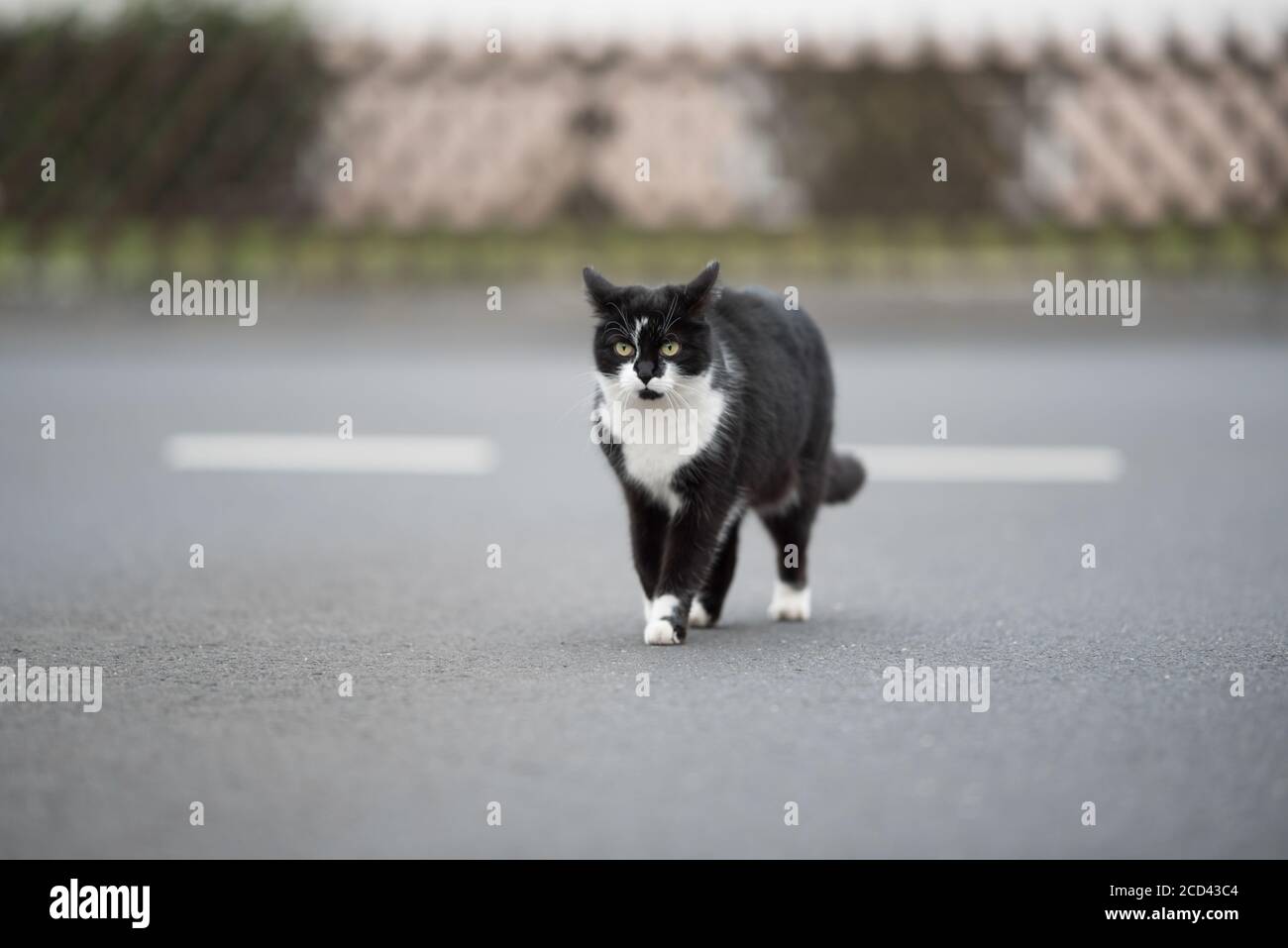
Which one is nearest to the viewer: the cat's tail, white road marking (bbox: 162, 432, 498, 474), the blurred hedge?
the cat's tail

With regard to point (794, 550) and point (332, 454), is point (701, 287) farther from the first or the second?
point (332, 454)

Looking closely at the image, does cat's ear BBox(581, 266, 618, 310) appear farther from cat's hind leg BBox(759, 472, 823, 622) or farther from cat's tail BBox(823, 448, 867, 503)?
cat's tail BBox(823, 448, 867, 503)

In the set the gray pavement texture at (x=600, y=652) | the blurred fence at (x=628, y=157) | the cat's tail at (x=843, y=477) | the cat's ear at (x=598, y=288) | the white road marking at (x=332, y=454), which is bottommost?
the gray pavement texture at (x=600, y=652)

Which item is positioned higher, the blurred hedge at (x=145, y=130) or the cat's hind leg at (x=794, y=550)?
the blurred hedge at (x=145, y=130)

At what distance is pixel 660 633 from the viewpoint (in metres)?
4.59

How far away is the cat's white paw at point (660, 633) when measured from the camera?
15.1 feet

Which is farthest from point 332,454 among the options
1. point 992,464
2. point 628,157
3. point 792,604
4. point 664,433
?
point 628,157

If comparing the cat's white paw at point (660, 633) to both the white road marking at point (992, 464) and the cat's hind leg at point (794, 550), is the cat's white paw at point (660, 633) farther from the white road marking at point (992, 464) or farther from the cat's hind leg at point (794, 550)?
the white road marking at point (992, 464)

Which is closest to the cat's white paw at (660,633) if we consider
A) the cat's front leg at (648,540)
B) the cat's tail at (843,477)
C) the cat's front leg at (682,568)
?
the cat's front leg at (682,568)

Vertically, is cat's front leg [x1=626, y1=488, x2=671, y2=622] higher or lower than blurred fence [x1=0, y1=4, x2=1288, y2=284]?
lower

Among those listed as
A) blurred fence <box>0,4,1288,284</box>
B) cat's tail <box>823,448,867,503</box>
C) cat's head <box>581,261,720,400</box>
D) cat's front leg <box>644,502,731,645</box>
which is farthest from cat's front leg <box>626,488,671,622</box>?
blurred fence <box>0,4,1288,284</box>

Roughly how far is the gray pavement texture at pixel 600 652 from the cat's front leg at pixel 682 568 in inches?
3.6

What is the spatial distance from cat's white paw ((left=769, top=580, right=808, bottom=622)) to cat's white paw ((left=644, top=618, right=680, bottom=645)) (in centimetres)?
61

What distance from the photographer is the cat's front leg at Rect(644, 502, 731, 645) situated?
15.1 feet
